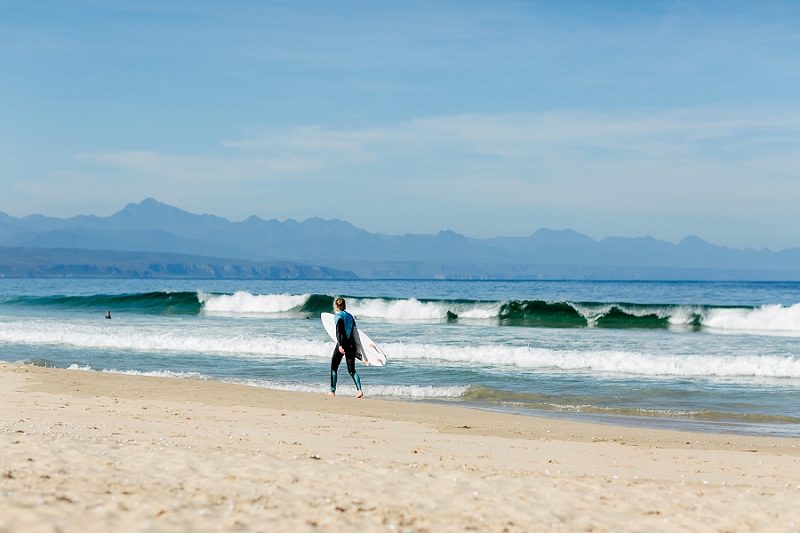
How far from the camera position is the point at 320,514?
16.3ft

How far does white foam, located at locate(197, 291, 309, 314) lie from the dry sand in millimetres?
36168

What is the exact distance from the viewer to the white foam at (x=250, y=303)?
4756 cm

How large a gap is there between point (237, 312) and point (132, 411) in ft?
123

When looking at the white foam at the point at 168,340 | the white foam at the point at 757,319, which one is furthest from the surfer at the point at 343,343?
the white foam at the point at 757,319

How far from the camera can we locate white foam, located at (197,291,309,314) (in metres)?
47.6

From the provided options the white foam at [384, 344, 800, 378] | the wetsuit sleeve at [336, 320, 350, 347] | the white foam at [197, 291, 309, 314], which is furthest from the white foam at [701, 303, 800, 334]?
the wetsuit sleeve at [336, 320, 350, 347]

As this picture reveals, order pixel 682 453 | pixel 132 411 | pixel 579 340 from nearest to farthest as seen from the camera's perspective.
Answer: pixel 682 453
pixel 132 411
pixel 579 340

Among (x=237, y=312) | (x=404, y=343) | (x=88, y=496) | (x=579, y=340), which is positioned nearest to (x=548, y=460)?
(x=88, y=496)

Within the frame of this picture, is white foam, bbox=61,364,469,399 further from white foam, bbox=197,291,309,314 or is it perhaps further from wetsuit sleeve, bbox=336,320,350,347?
white foam, bbox=197,291,309,314

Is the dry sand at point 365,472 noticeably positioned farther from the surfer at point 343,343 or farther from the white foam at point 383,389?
the white foam at point 383,389

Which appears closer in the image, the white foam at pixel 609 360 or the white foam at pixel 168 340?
the white foam at pixel 609 360

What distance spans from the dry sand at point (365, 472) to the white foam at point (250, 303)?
36168 millimetres

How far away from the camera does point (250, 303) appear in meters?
49.3

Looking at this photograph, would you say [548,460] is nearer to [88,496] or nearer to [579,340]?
[88,496]
